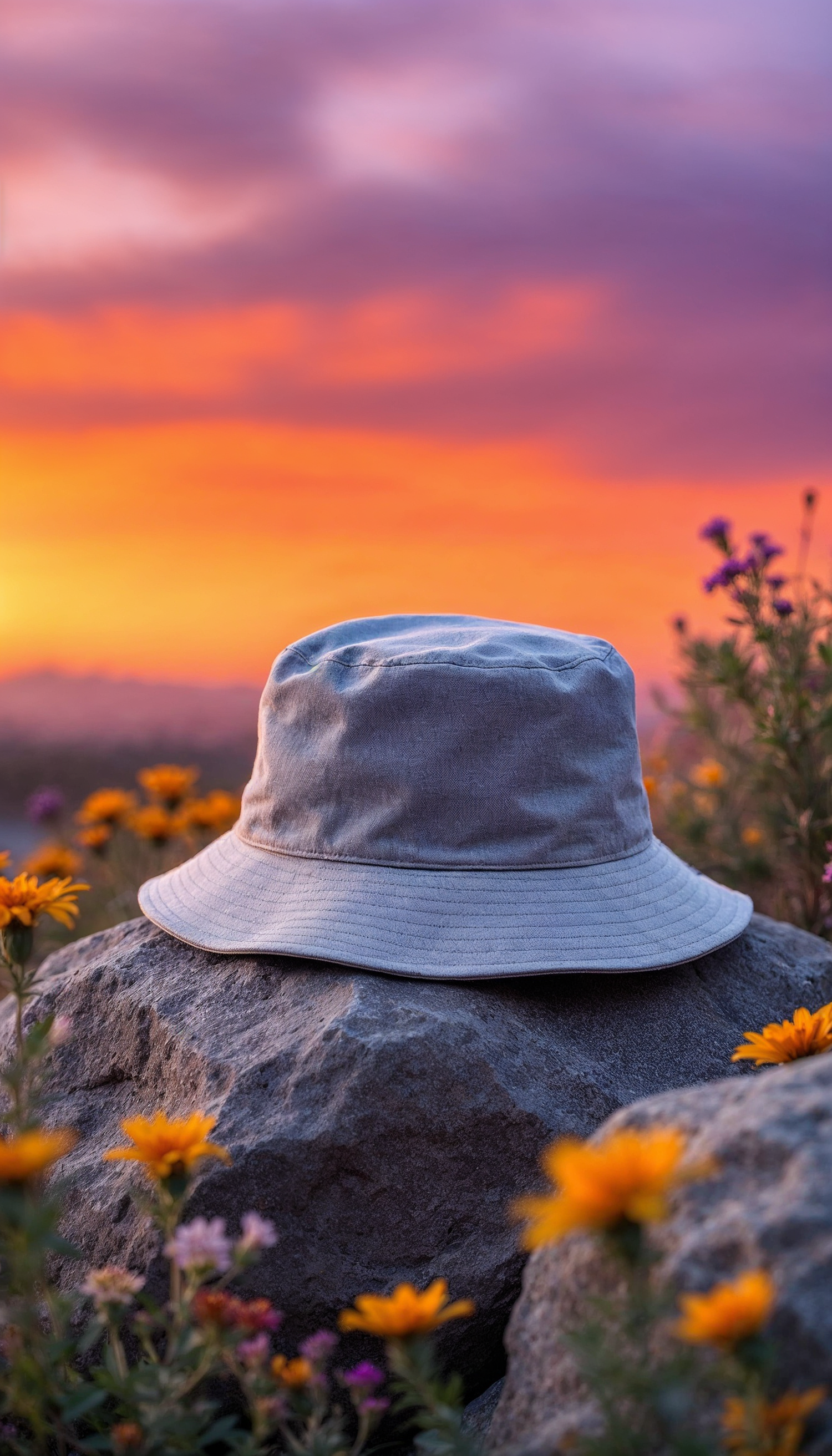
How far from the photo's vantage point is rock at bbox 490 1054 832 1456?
1153mm

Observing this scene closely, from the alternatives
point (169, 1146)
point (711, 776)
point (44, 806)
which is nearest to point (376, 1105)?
point (169, 1146)

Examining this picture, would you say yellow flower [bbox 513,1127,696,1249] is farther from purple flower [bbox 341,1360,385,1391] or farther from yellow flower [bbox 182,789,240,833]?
yellow flower [bbox 182,789,240,833]

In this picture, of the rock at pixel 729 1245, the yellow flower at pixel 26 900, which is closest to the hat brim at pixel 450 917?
the yellow flower at pixel 26 900

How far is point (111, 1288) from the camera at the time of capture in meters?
1.62

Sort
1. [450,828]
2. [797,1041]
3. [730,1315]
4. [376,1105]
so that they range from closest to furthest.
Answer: [730,1315], [797,1041], [376,1105], [450,828]

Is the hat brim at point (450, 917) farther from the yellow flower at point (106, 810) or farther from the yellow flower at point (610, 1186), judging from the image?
the yellow flower at point (106, 810)

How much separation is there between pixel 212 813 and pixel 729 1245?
3440mm

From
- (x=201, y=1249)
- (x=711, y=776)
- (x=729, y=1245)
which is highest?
(x=729, y=1245)

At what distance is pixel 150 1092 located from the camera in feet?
7.86

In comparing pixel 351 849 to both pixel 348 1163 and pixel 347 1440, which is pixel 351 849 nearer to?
pixel 348 1163

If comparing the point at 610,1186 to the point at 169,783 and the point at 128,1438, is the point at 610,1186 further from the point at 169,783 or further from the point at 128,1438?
the point at 169,783

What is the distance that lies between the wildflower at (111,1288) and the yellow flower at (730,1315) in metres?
0.84

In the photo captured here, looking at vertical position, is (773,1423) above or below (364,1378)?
above

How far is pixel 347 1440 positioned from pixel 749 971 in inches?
53.2
